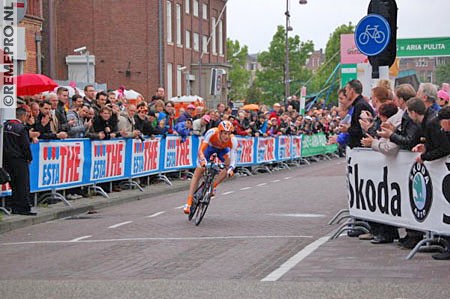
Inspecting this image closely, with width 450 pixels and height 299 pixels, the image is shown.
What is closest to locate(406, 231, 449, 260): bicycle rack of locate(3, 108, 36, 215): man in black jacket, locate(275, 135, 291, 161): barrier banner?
locate(3, 108, 36, 215): man in black jacket

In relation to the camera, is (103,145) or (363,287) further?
(103,145)

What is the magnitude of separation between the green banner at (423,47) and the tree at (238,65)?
188 ft

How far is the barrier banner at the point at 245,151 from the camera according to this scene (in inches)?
1177

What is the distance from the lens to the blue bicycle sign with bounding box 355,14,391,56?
48.8 ft

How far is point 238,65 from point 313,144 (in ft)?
250

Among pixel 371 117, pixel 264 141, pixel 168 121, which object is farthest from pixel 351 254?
pixel 264 141

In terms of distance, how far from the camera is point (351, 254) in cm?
1140

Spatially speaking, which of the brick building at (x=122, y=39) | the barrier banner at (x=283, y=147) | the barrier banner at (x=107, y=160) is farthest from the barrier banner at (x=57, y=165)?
the brick building at (x=122, y=39)

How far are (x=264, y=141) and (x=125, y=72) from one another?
96.1ft

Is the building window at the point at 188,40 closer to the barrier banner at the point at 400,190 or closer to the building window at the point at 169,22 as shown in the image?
the building window at the point at 169,22

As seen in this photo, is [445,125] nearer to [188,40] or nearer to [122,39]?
[122,39]

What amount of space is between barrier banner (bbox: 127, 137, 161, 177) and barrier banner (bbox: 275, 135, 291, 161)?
36.4 feet

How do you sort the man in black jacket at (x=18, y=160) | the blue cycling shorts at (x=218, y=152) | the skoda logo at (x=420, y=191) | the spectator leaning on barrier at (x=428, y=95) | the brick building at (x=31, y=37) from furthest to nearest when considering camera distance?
the brick building at (x=31, y=37) → the man in black jacket at (x=18, y=160) → the blue cycling shorts at (x=218, y=152) → the spectator leaning on barrier at (x=428, y=95) → the skoda logo at (x=420, y=191)

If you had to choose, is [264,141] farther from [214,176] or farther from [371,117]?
[371,117]
